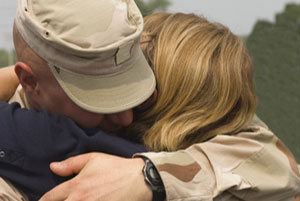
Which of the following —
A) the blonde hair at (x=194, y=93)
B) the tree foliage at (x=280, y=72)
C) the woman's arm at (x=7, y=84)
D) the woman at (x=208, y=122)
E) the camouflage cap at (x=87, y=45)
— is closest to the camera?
the camouflage cap at (x=87, y=45)

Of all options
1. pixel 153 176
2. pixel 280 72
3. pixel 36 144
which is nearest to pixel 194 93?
pixel 153 176

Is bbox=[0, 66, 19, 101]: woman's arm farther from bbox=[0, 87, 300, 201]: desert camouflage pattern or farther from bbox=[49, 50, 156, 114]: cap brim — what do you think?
bbox=[49, 50, 156, 114]: cap brim

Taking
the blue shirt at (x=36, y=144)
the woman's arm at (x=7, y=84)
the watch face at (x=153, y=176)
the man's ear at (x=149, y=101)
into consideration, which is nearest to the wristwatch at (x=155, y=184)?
the watch face at (x=153, y=176)

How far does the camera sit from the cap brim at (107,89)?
161 cm

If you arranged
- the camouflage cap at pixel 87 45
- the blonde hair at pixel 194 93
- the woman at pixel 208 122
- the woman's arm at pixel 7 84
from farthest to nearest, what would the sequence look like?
the woman's arm at pixel 7 84
the blonde hair at pixel 194 93
the woman at pixel 208 122
the camouflage cap at pixel 87 45

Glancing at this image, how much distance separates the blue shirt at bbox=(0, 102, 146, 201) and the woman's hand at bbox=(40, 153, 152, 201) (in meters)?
0.05

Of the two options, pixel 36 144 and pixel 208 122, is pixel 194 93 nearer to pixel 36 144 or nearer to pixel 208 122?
pixel 208 122

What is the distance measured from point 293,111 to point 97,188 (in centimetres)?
638

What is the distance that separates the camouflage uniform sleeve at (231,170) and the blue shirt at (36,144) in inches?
8.6

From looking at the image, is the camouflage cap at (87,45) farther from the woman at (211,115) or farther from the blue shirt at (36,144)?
the woman at (211,115)

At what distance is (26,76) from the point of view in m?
1.65

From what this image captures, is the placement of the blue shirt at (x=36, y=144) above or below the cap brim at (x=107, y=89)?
below

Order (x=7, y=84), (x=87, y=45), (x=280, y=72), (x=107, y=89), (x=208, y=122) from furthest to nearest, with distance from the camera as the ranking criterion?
1. (x=280, y=72)
2. (x=7, y=84)
3. (x=208, y=122)
4. (x=107, y=89)
5. (x=87, y=45)

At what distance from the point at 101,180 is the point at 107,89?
0.29 metres
